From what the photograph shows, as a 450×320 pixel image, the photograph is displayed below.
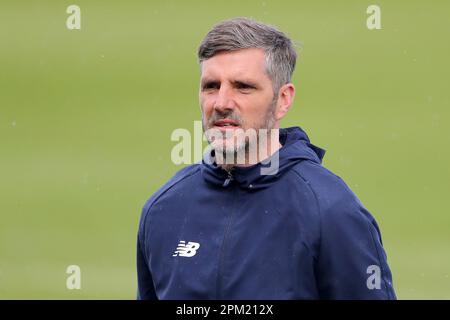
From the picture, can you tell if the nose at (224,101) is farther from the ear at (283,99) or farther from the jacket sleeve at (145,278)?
the jacket sleeve at (145,278)

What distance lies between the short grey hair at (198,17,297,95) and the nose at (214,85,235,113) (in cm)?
8

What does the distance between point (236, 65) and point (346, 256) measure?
422mm

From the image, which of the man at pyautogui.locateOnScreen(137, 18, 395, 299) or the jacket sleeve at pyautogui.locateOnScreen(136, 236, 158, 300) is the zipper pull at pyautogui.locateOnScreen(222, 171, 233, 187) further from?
the jacket sleeve at pyautogui.locateOnScreen(136, 236, 158, 300)

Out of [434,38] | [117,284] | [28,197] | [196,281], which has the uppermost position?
[434,38]

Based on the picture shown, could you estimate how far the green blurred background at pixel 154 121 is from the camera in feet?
12.8

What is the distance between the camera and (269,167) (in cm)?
193

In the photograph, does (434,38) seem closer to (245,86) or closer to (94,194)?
(94,194)

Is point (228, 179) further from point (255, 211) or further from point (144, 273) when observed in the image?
point (144, 273)

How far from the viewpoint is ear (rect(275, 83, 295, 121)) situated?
199cm

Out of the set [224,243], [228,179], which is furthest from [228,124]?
[224,243]

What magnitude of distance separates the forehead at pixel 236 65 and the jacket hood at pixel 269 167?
0.48 feet
